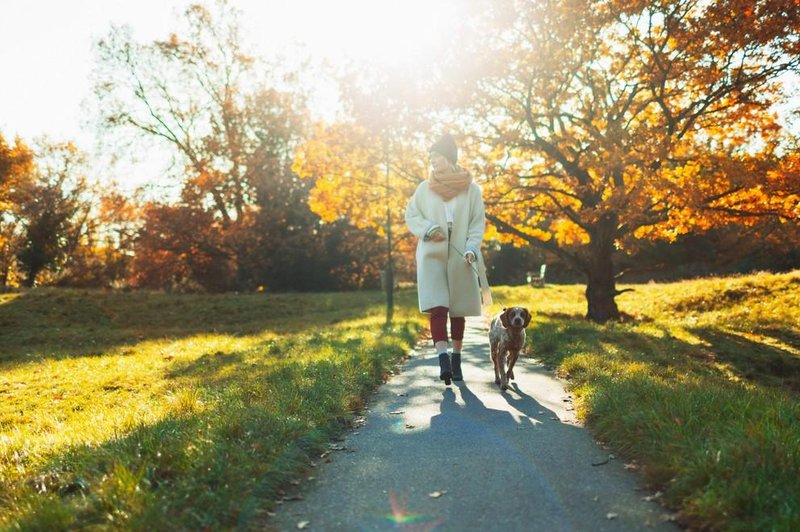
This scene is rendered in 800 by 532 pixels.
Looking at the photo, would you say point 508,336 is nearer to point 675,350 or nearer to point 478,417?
point 478,417

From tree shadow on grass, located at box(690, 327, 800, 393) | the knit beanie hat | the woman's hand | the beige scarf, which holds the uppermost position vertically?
the knit beanie hat

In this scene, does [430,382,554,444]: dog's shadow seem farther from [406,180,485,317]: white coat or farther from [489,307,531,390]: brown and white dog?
[406,180,485,317]: white coat

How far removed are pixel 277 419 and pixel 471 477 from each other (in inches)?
59.6

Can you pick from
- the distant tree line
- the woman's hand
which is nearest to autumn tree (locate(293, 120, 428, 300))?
the distant tree line

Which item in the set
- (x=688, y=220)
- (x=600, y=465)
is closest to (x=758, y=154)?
(x=688, y=220)

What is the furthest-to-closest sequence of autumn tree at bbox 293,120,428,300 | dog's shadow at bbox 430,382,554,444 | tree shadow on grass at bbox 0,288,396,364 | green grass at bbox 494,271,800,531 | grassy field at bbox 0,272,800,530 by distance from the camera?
autumn tree at bbox 293,120,428,300
tree shadow on grass at bbox 0,288,396,364
dog's shadow at bbox 430,382,554,444
grassy field at bbox 0,272,800,530
green grass at bbox 494,271,800,531

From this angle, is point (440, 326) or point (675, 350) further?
point (675, 350)

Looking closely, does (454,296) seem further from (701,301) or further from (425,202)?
(701,301)

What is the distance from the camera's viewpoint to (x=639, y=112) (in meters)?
14.2

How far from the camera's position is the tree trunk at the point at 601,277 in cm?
1623

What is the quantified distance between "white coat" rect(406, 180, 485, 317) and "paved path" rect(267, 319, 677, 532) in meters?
1.44

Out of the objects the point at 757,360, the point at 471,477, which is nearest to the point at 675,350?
the point at 757,360

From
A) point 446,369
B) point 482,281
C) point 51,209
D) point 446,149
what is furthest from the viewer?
point 51,209

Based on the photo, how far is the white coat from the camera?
6922 mm
